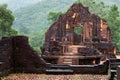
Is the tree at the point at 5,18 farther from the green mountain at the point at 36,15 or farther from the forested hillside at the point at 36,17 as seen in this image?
the green mountain at the point at 36,15

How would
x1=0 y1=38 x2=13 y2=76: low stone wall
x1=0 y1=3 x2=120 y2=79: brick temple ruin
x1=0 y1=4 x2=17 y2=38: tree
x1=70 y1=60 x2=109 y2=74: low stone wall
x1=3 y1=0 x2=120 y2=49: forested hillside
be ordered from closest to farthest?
x1=0 y1=38 x2=13 y2=76: low stone wall, x1=0 y1=3 x2=120 y2=79: brick temple ruin, x1=70 y1=60 x2=109 y2=74: low stone wall, x1=0 y1=4 x2=17 y2=38: tree, x1=3 y1=0 x2=120 y2=49: forested hillside

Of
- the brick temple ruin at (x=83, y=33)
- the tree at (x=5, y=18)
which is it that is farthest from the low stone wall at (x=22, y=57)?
the tree at (x=5, y=18)

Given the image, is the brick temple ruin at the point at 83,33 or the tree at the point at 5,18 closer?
the brick temple ruin at the point at 83,33

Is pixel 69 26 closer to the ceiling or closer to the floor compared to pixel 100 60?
closer to the ceiling

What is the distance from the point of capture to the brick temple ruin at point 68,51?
55.7 ft

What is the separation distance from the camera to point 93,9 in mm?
53219

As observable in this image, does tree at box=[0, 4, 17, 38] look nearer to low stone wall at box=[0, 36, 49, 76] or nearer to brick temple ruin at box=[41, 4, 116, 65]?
brick temple ruin at box=[41, 4, 116, 65]

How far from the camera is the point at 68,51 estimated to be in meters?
31.5

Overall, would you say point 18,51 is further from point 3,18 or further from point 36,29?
point 36,29

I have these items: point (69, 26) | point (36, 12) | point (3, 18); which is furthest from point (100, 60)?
point (36, 12)

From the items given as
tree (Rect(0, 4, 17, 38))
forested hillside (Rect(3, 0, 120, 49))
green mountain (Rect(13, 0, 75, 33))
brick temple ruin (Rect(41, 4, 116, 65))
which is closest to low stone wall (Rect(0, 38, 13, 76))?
brick temple ruin (Rect(41, 4, 116, 65))

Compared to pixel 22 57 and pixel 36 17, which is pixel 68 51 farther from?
pixel 36 17

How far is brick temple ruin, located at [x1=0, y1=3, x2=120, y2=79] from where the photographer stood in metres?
17.0

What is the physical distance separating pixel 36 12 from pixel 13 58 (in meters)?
71.3
